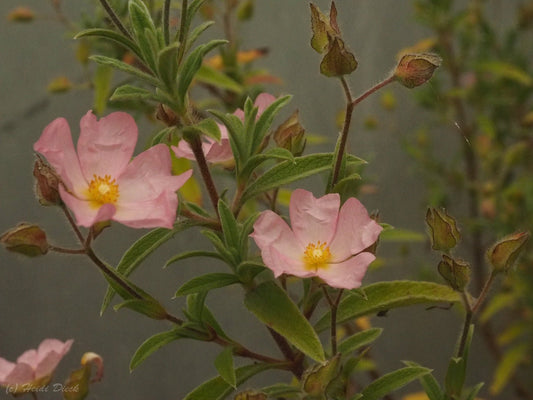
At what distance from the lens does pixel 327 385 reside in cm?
43

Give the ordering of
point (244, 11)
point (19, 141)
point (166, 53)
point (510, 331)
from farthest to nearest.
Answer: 1. point (510, 331)
2. point (19, 141)
3. point (244, 11)
4. point (166, 53)

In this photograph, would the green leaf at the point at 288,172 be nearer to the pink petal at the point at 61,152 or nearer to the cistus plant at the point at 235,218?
the cistus plant at the point at 235,218

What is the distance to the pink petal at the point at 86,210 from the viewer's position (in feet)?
1.19

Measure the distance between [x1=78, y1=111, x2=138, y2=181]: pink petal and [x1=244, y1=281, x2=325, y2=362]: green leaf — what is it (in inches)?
4.8

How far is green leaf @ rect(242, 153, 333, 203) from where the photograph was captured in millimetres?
471

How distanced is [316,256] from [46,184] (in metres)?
0.17

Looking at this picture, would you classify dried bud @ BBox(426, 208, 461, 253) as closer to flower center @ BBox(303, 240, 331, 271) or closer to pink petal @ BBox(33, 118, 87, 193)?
flower center @ BBox(303, 240, 331, 271)

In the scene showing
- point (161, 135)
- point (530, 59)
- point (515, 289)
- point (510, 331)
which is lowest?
point (510, 331)

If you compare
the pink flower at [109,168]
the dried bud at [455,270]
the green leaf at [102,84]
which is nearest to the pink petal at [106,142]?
the pink flower at [109,168]

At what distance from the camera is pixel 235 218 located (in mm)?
474

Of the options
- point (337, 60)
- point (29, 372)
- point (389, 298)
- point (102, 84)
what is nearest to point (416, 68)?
point (337, 60)

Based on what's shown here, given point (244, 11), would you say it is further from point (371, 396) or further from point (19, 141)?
point (371, 396)

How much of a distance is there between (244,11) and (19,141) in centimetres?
51

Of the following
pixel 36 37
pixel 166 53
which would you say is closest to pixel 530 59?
pixel 36 37
